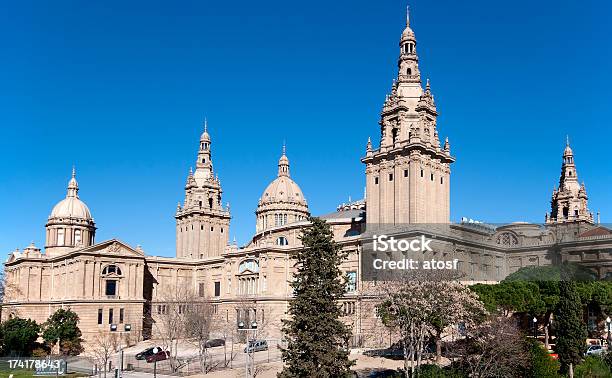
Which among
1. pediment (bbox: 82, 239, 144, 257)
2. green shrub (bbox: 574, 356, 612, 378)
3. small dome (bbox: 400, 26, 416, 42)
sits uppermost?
small dome (bbox: 400, 26, 416, 42)

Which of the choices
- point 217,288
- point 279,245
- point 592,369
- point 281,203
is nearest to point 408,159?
point 279,245

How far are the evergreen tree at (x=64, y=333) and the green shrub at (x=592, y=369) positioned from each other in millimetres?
57140

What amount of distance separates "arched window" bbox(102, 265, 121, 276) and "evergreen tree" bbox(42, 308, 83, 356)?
7595mm

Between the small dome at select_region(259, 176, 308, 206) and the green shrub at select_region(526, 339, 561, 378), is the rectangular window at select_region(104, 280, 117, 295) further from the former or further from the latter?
the green shrub at select_region(526, 339, 561, 378)

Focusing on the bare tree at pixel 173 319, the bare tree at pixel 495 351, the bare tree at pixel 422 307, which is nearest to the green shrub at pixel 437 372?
the bare tree at pixel 422 307

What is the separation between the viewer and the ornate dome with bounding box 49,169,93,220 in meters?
102

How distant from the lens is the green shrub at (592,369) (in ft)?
146

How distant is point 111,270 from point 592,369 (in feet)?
203

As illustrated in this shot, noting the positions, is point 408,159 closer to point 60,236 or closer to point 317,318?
point 317,318

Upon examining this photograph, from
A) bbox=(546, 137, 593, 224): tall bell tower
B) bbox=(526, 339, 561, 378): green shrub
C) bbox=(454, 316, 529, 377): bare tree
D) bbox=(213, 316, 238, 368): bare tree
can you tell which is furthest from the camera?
bbox=(546, 137, 593, 224): tall bell tower

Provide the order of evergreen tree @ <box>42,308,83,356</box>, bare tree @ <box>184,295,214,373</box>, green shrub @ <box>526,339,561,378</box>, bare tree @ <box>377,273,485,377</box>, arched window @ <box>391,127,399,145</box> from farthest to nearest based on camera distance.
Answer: evergreen tree @ <box>42,308,83,356</box>
arched window @ <box>391,127,399,145</box>
bare tree @ <box>184,295,214,373</box>
bare tree @ <box>377,273,485,377</box>
green shrub @ <box>526,339,561,378</box>

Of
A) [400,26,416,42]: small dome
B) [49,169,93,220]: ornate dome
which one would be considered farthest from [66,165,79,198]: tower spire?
[400,26,416,42]: small dome

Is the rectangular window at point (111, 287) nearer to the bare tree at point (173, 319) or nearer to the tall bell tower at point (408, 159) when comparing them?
the bare tree at point (173, 319)

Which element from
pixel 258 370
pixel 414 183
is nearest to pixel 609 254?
pixel 414 183
